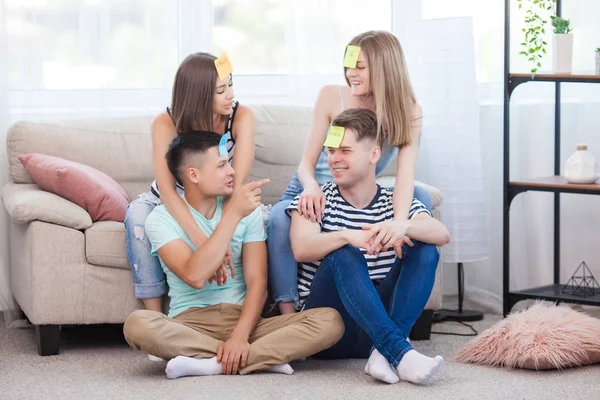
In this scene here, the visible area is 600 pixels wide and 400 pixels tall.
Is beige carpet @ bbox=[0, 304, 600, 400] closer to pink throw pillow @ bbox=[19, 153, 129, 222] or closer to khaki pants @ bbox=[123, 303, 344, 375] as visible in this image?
khaki pants @ bbox=[123, 303, 344, 375]

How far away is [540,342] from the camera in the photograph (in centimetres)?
264

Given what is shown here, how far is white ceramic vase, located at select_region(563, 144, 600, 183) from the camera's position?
3.14 metres

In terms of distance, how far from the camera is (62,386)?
2533 mm

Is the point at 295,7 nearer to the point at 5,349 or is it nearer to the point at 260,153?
the point at 260,153

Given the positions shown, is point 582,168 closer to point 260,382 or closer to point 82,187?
point 260,382

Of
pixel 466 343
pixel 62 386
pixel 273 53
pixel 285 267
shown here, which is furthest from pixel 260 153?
pixel 62 386

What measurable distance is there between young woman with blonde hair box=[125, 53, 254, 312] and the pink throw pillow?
0.54 feet

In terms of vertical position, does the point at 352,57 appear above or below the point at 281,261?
above

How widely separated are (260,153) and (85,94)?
73 centimetres

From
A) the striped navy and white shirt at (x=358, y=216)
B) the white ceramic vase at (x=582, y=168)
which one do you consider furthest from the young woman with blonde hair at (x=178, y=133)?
the white ceramic vase at (x=582, y=168)

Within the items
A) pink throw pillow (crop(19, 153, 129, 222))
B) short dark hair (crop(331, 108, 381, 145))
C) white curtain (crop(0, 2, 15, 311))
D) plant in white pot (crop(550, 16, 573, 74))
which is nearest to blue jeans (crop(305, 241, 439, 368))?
short dark hair (crop(331, 108, 381, 145))

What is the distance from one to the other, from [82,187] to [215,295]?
61 centimetres

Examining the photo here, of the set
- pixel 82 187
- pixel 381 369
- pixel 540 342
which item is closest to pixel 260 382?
pixel 381 369

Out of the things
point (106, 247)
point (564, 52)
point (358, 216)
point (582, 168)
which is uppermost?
point (564, 52)
